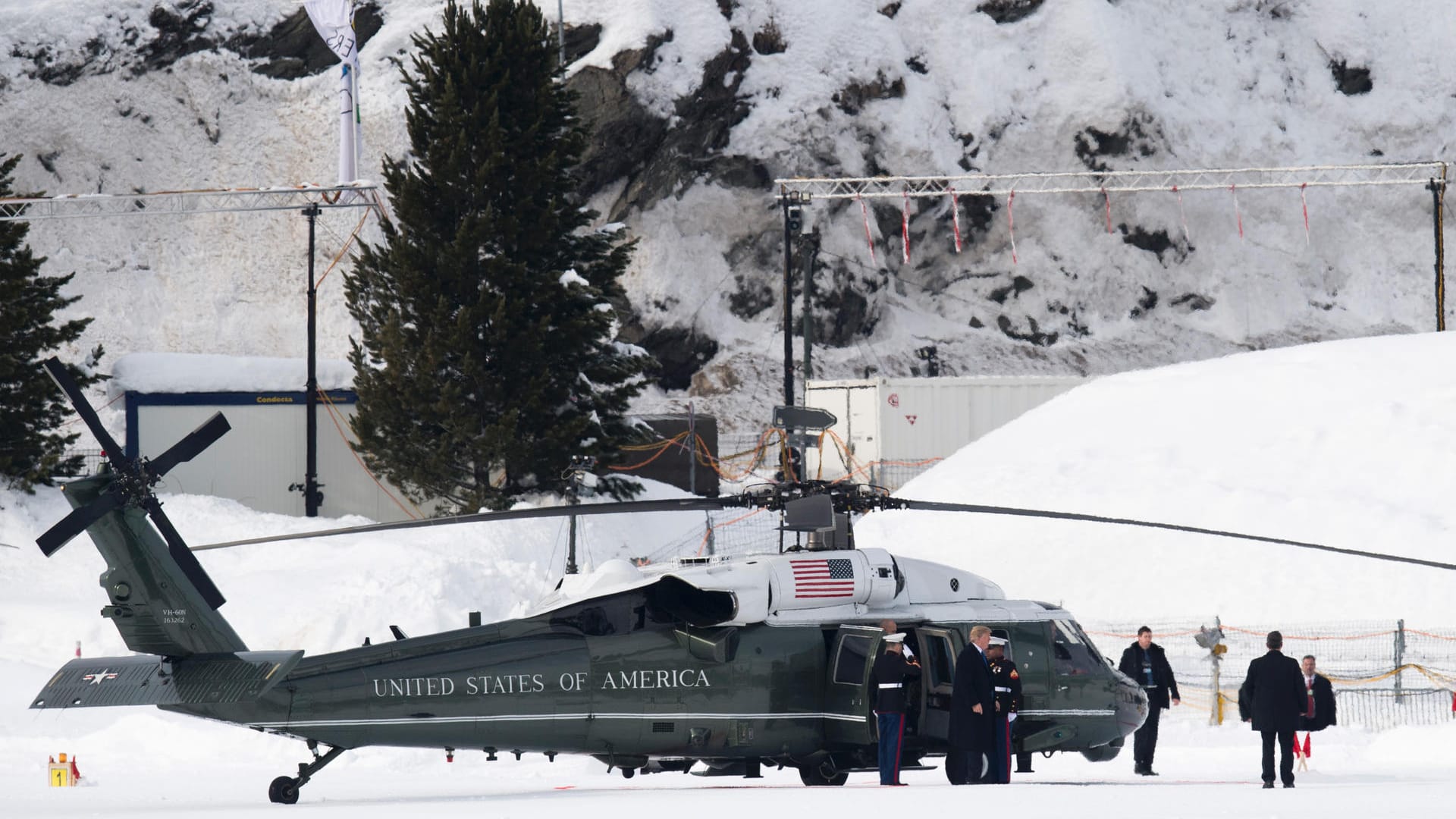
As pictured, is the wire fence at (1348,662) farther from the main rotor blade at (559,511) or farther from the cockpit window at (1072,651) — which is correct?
the main rotor blade at (559,511)

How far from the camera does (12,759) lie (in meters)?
16.0

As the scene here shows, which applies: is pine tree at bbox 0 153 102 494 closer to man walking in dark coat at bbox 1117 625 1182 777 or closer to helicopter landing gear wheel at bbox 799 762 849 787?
helicopter landing gear wheel at bbox 799 762 849 787

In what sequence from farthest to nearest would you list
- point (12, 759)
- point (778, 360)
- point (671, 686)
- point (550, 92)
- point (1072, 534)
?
1. point (778, 360)
2. point (550, 92)
3. point (1072, 534)
4. point (12, 759)
5. point (671, 686)

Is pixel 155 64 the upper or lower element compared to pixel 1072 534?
upper

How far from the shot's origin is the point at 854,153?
196ft

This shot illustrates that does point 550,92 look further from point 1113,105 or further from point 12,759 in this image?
point 1113,105

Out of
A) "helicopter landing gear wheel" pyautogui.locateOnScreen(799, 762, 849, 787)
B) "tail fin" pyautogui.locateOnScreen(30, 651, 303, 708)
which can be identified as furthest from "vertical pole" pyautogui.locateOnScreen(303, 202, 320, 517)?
"helicopter landing gear wheel" pyautogui.locateOnScreen(799, 762, 849, 787)

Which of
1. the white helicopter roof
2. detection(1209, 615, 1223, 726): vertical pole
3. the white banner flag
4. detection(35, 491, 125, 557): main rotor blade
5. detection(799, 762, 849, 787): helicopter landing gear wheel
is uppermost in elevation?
the white banner flag

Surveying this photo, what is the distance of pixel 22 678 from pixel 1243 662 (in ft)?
54.4

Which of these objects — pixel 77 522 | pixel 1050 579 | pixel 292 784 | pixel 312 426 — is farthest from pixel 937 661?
pixel 312 426

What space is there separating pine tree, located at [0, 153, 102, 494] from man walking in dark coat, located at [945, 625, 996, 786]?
2454 centimetres

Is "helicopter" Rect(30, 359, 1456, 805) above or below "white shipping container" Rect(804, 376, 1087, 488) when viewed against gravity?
below

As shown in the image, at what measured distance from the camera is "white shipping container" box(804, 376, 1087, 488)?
40000 millimetres

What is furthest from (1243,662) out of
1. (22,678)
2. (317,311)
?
(317,311)
